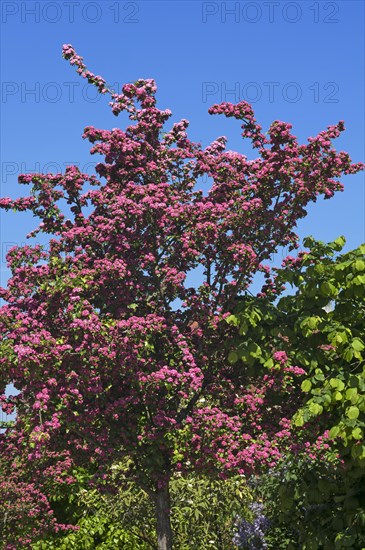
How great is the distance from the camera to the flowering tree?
619 inches

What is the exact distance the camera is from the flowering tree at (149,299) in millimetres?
15727

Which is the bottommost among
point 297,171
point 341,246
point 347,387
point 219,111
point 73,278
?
point 347,387

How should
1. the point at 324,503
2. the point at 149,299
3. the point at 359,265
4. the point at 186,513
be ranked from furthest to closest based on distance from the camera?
the point at 186,513 → the point at 149,299 → the point at 324,503 → the point at 359,265

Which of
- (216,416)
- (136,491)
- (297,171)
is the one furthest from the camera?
(136,491)

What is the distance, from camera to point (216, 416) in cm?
1605

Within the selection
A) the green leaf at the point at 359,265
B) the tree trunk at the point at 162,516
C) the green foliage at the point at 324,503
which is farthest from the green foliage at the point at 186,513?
the green leaf at the point at 359,265

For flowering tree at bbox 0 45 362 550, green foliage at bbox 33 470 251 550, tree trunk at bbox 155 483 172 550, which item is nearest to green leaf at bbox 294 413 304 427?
flowering tree at bbox 0 45 362 550

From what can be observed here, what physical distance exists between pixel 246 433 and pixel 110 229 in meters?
5.08

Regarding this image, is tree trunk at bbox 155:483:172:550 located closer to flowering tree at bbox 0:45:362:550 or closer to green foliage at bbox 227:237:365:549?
flowering tree at bbox 0:45:362:550

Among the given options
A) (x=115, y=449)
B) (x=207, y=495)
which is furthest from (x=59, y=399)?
(x=207, y=495)

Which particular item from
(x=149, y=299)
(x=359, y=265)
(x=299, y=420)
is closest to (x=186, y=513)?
(x=149, y=299)

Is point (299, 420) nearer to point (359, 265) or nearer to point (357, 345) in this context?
point (357, 345)

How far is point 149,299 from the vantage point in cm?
1750

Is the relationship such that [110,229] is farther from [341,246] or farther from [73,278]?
[341,246]
